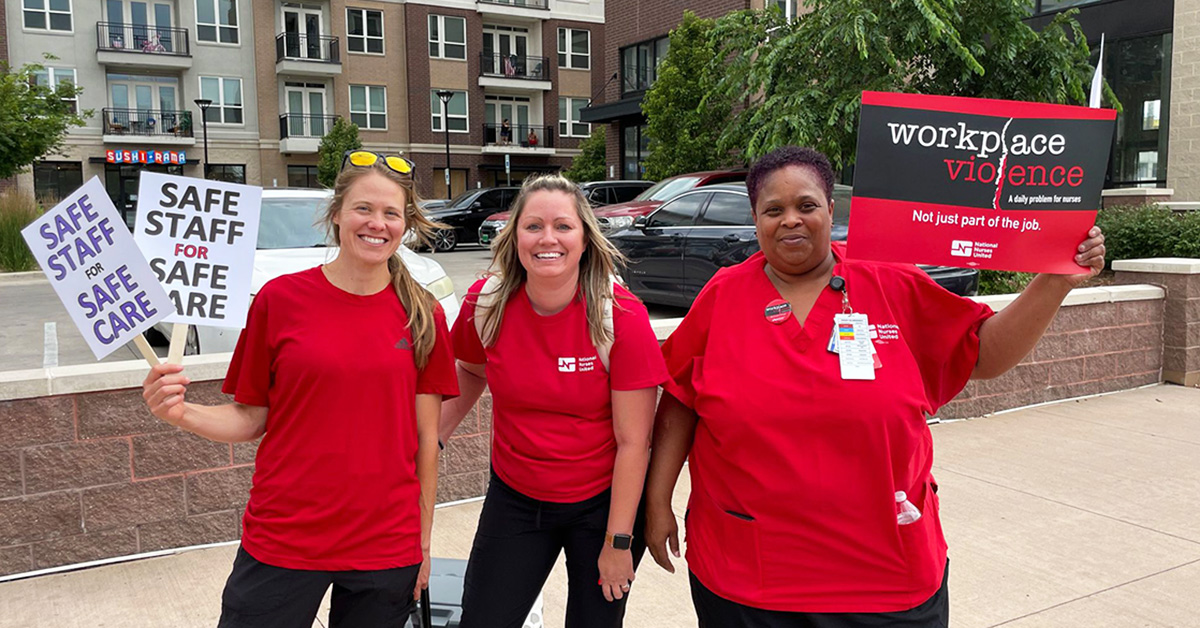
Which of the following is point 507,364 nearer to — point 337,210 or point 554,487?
point 554,487

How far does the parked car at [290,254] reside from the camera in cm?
657

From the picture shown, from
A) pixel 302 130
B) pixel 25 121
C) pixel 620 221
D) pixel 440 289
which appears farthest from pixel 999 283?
pixel 302 130

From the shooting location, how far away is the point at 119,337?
244 centimetres

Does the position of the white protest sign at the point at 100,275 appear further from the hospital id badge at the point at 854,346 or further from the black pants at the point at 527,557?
the hospital id badge at the point at 854,346

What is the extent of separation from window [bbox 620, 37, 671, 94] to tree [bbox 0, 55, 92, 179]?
15425mm

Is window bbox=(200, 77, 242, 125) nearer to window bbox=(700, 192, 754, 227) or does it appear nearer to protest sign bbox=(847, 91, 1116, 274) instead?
window bbox=(700, 192, 754, 227)

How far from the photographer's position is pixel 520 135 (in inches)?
1847

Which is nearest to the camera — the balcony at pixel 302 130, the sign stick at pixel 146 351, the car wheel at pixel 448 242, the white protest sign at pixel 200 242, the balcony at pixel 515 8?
the sign stick at pixel 146 351

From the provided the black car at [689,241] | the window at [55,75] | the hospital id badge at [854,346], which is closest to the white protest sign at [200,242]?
the hospital id badge at [854,346]

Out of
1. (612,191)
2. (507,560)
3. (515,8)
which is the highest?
(515,8)

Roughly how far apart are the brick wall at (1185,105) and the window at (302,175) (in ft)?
116

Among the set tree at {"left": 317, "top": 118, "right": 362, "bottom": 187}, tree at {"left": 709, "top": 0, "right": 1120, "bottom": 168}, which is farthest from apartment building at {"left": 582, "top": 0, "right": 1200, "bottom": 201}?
tree at {"left": 317, "top": 118, "right": 362, "bottom": 187}

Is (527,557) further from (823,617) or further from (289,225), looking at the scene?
(289,225)

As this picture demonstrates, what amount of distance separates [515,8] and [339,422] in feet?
150
